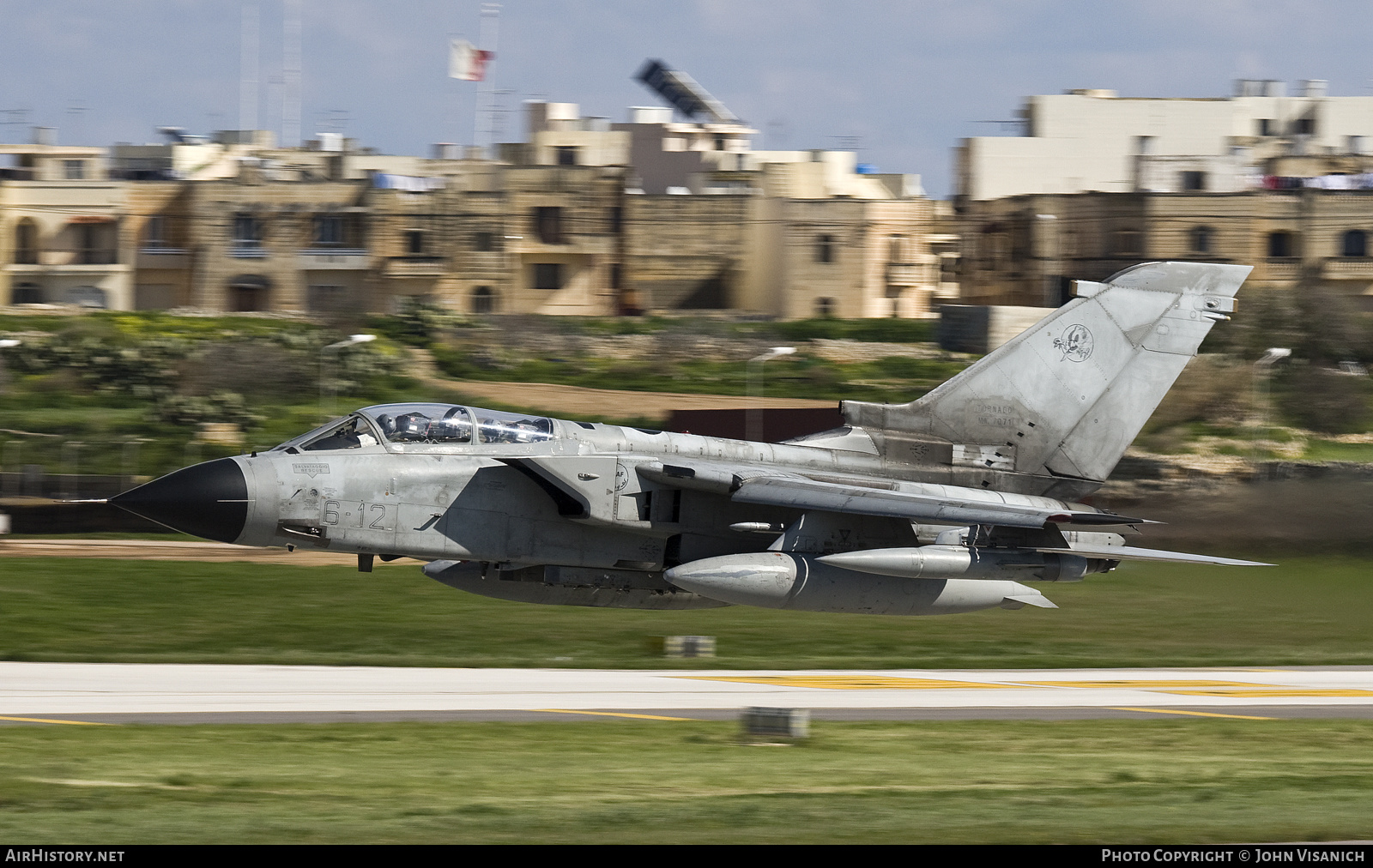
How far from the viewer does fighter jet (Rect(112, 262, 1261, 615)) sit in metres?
18.3

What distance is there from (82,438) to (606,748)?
1622 inches

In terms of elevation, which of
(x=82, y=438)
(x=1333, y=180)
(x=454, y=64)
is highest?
(x=454, y=64)

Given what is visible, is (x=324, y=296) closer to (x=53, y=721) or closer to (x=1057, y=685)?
(x=1057, y=685)

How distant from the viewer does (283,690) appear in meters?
18.7

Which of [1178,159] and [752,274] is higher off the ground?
[1178,159]

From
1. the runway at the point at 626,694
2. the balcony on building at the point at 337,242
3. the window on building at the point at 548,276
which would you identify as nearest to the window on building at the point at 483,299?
the window on building at the point at 548,276

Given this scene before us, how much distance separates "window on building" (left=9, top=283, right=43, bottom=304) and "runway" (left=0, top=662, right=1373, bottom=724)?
65.4m

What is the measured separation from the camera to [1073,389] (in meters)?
21.4

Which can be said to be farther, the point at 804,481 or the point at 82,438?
the point at 82,438

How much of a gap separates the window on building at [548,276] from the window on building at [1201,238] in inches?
1282

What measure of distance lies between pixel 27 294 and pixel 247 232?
39.3 ft
